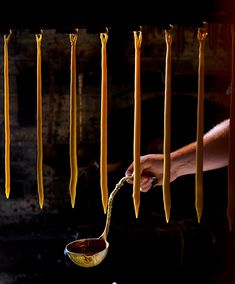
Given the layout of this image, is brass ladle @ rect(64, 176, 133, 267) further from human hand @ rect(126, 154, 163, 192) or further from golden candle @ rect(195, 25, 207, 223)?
golden candle @ rect(195, 25, 207, 223)

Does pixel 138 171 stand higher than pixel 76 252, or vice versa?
pixel 138 171

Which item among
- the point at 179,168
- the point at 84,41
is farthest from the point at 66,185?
the point at 179,168

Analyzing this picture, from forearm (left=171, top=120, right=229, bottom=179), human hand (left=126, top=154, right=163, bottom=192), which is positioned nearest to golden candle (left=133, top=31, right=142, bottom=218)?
human hand (left=126, top=154, right=163, bottom=192)

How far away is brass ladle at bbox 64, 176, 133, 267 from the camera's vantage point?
1.98 m

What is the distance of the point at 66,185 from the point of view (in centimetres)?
478

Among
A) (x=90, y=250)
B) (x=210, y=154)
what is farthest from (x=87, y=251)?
(x=210, y=154)

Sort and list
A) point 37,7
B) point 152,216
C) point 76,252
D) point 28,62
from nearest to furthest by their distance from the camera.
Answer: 1. point 37,7
2. point 76,252
3. point 28,62
4. point 152,216

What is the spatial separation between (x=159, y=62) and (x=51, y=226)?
2.24 meters

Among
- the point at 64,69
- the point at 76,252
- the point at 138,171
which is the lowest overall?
the point at 76,252

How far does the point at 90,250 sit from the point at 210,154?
0.85 m

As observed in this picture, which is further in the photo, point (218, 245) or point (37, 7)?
point (218, 245)

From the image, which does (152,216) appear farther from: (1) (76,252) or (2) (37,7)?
(2) (37,7)

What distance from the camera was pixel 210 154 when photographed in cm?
235

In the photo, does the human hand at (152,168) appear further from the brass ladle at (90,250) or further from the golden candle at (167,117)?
the golden candle at (167,117)
